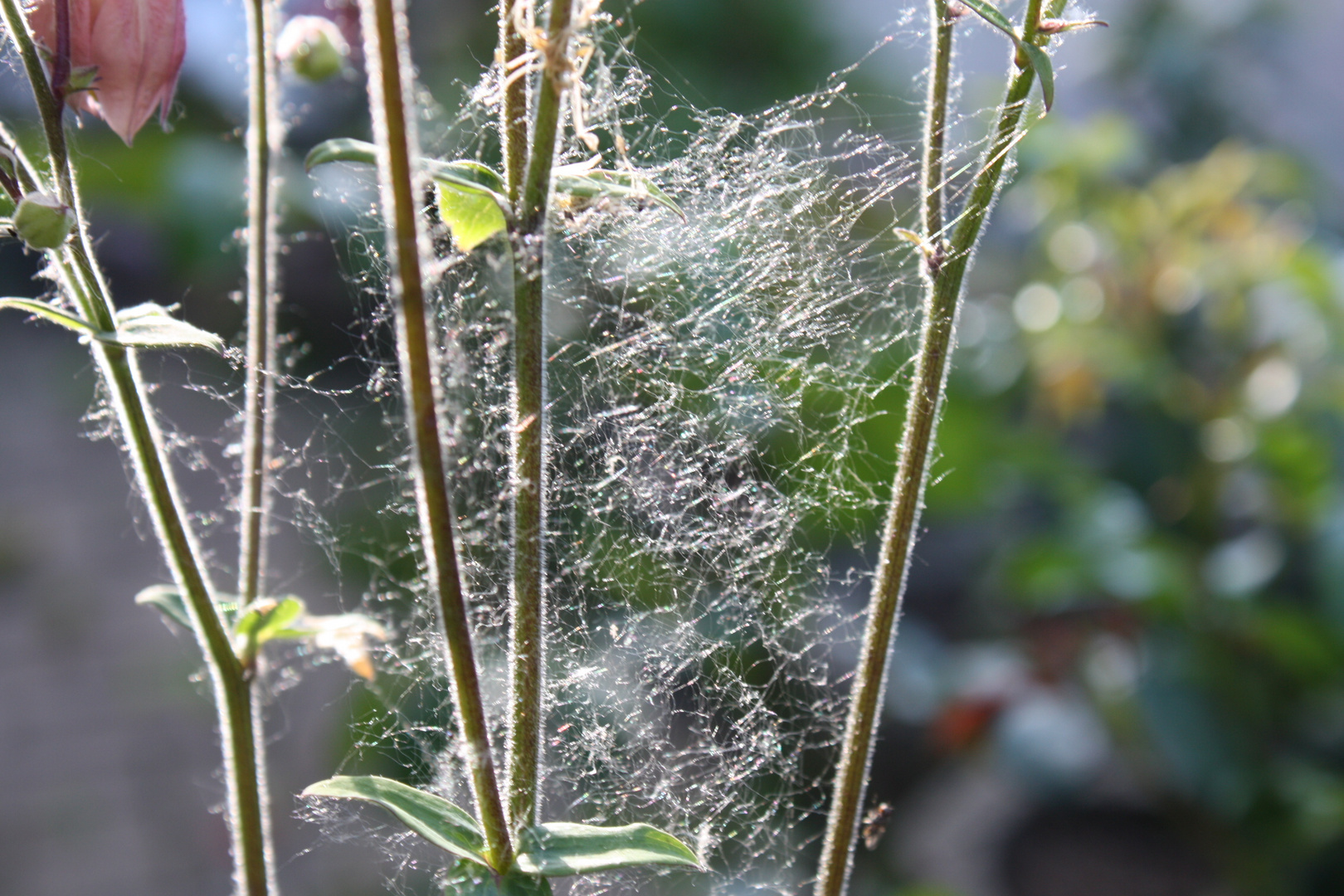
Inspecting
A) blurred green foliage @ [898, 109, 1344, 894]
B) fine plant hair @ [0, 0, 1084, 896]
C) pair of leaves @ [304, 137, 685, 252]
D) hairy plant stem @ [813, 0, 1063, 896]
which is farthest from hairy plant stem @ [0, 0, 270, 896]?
blurred green foliage @ [898, 109, 1344, 894]

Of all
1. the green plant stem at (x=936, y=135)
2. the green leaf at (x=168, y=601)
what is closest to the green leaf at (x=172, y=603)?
the green leaf at (x=168, y=601)

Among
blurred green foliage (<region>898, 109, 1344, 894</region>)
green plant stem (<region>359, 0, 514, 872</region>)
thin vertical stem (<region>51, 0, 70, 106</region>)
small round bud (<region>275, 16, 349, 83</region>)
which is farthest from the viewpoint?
blurred green foliage (<region>898, 109, 1344, 894</region>)

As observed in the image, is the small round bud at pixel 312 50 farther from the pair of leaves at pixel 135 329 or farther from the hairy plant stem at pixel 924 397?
the hairy plant stem at pixel 924 397

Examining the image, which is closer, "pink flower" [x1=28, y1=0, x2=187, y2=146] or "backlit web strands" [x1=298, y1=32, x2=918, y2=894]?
"pink flower" [x1=28, y1=0, x2=187, y2=146]

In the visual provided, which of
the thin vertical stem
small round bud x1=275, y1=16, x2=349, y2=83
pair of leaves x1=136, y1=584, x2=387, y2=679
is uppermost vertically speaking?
small round bud x1=275, y1=16, x2=349, y2=83

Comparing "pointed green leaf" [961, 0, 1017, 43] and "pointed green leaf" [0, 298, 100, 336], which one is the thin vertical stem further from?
"pointed green leaf" [961, 0, 1017, 43]

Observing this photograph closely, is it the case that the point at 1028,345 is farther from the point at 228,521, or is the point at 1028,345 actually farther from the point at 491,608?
the point at 228,521

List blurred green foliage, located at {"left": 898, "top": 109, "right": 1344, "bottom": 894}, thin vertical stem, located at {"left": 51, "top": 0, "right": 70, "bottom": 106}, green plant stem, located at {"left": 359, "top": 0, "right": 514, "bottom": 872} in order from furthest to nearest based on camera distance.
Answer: blurred green foliage, located at {"left": 898, "top": 109, "right": 1344, "bottom": 894}, thin vertical stem, located at {"left": 51, "top": 0, "right": 70, "bottom": 106}, green plant stem, located at {"left": 359, "top": 0, "right": 514, "bottom": 872}
